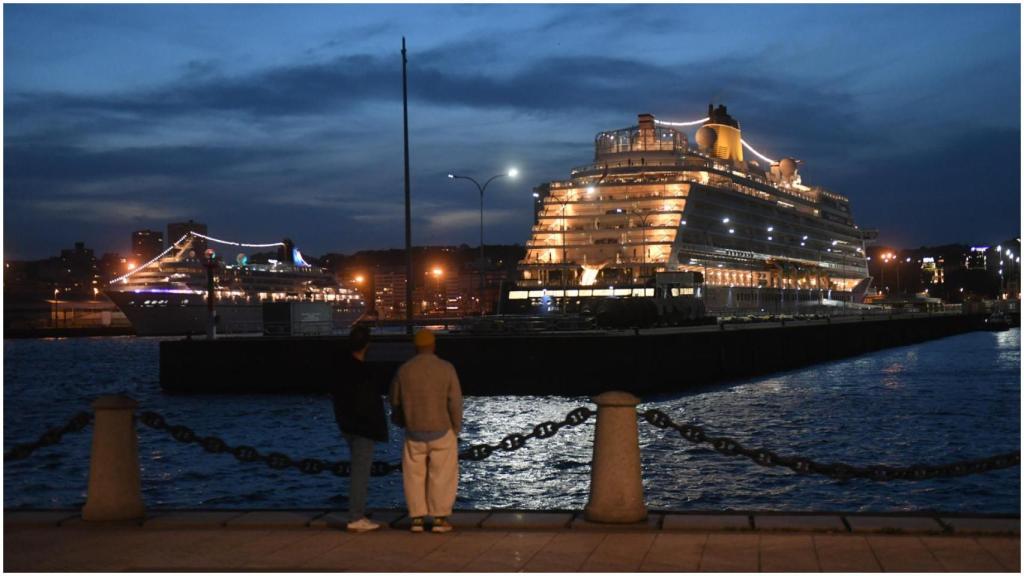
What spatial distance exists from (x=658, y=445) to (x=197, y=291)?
104530mm

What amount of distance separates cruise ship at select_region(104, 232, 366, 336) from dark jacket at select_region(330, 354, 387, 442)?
107 m

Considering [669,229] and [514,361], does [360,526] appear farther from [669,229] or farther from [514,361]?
[669,229]

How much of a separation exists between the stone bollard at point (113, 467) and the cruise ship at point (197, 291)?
10639cm

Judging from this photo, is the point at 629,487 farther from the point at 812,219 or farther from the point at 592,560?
the point at 812,219

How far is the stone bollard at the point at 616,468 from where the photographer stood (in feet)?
34.0

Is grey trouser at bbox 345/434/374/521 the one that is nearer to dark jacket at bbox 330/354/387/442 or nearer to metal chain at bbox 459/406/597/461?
dark jacket at bbox 330/354/387/442

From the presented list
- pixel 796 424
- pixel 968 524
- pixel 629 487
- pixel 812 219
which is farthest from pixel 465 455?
pixel 812 219

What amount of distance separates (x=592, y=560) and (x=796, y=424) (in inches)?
917

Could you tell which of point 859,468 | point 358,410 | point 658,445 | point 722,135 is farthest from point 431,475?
point 722,135

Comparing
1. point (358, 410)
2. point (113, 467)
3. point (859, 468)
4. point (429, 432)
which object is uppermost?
point (358, 410)

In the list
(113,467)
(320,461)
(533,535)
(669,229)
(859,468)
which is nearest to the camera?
(533,535)

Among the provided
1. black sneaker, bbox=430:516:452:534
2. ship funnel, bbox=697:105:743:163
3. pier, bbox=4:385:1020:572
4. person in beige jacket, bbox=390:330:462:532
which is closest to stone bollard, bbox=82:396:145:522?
pier, bbox=4:385:1020:572

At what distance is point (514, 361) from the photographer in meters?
40.8

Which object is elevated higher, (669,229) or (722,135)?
(722,135)
